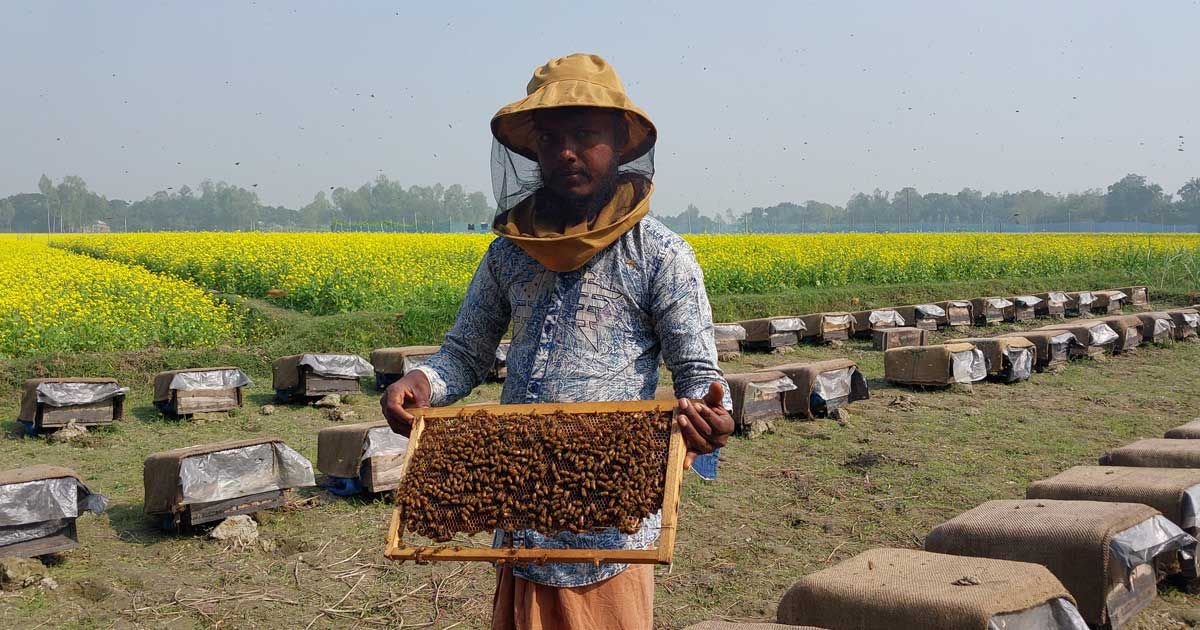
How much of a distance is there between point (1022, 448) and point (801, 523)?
10.9 ft

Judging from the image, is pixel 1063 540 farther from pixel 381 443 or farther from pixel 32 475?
pixel 32 475

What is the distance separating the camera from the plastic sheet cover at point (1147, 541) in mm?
4602

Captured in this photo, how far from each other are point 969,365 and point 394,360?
7297 mm

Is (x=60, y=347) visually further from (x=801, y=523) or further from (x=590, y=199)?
(x=590, y=199)

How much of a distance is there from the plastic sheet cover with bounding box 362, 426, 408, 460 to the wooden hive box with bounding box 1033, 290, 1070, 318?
16.1m

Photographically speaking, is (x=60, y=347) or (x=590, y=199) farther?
(x=60, y=347)

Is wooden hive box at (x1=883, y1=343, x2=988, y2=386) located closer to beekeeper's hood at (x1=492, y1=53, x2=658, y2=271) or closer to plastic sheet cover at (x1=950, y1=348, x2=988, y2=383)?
plastic sheet cover at (x1=950, y1=348, x2=988, y2=383)

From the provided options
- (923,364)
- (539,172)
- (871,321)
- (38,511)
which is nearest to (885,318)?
(871,321)

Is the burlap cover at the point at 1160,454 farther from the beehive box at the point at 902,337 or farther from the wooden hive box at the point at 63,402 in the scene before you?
the wooden hive box at the point at 63,402

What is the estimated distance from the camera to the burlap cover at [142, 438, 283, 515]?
6551 mm

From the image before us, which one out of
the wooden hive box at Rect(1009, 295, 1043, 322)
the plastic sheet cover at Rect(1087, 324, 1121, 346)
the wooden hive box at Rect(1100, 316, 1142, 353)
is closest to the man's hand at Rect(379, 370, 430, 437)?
the plastic sheet cover at Rect(1087, 324, 1121, 346)

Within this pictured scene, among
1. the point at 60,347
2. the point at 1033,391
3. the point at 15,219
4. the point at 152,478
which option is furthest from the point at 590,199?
the point at 15,219

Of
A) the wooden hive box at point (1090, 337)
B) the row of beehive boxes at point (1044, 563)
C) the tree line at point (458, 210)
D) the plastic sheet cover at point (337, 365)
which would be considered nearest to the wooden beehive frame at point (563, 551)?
the row of beehive boxes at point (1044, 563)

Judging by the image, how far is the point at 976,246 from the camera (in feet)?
→ 98.1
